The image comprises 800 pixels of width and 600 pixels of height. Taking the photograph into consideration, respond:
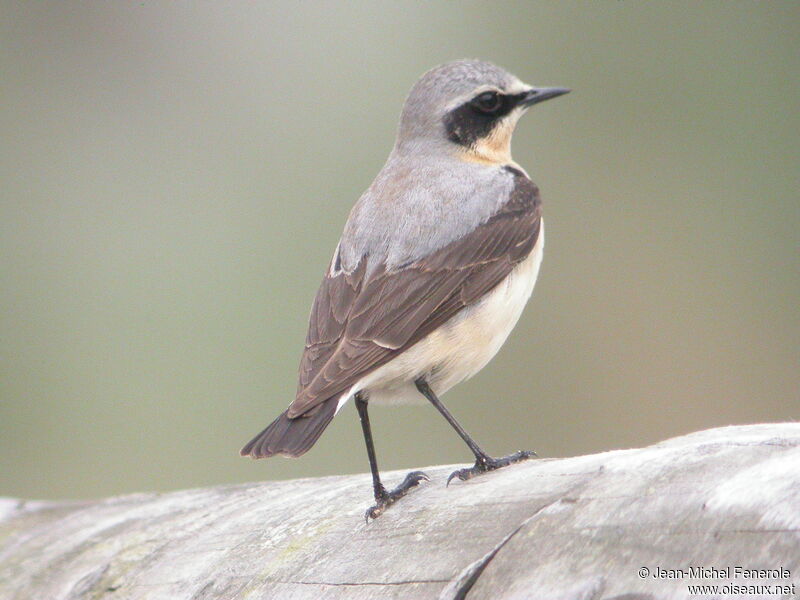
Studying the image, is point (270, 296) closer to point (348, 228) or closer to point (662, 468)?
point (348, 228)

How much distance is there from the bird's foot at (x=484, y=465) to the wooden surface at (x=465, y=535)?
92mm

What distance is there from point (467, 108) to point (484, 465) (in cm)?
198

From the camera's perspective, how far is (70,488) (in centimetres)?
744

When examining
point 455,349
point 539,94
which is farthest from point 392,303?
point 539,94

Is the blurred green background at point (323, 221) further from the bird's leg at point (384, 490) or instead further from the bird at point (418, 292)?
the bird's leg at point (384, 490)

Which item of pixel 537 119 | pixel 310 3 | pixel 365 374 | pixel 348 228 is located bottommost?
pixel 365 374

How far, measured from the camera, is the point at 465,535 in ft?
9.09

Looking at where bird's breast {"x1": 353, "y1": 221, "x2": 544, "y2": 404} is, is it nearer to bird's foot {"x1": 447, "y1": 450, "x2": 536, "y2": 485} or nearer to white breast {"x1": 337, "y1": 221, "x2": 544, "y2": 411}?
white breast {"x1": 337, "y1": 221, "x2": 544, "y2": 411}

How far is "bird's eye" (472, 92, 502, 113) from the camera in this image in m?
5.39

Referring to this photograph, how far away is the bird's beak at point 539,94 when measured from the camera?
213 inches

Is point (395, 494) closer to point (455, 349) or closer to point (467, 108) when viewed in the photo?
point (455, 349)

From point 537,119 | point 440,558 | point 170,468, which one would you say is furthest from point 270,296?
point 440,558

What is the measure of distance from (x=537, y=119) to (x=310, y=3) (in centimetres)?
Result: 188

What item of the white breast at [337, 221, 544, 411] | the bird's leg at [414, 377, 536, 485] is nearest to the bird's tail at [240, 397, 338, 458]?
the white breast at [337, 221, 544, 411]
